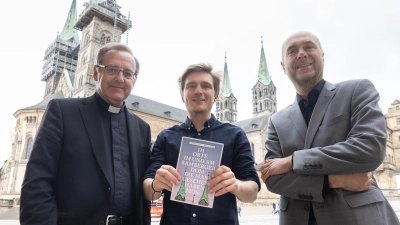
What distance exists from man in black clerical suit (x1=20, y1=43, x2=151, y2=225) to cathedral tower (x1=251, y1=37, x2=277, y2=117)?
218 ft

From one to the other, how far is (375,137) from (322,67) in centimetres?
91

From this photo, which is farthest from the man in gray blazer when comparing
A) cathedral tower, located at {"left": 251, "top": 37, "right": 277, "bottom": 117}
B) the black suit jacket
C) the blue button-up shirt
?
cathedral tower, located at {"left": 251, "top": 37, "right": 277, "bottom": 117}

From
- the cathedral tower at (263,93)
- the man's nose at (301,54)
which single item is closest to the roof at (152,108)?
the cathedral tower at (263,93)

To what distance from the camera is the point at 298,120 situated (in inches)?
101

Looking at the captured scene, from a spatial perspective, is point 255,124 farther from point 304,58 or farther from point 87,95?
point 304,58

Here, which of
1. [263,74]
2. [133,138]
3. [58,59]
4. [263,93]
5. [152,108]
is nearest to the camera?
[133,138]

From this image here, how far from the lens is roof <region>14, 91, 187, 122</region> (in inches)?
1486

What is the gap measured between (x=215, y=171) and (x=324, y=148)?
895 millimetres

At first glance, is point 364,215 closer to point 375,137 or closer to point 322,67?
point 375,137

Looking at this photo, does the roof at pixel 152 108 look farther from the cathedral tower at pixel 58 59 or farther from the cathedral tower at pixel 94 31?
the cathedral tower at pixel 58 59

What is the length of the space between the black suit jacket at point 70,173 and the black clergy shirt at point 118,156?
51 millimetres

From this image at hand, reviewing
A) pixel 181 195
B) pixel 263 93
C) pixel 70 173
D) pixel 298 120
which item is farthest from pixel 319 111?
pixel 263 93

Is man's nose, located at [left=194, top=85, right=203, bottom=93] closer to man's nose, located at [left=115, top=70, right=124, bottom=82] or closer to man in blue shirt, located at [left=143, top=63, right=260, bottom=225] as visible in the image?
man in blue shirt, located at [left=143, top=63, right=260, bottom=225]

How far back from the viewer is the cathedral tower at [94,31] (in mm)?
36750
